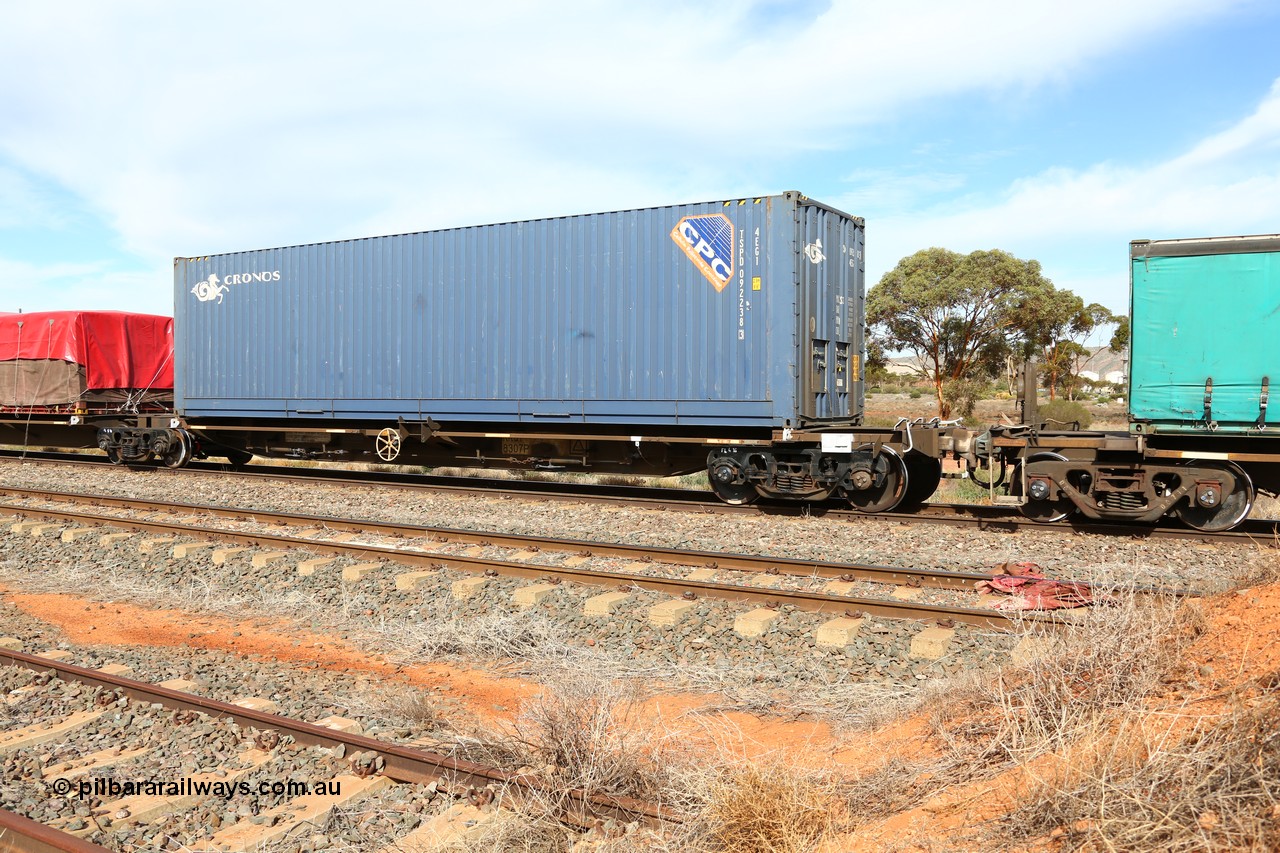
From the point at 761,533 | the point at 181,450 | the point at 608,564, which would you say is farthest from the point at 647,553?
the point at 181,450

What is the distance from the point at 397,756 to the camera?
13.2 feet

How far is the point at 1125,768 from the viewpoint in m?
2.93

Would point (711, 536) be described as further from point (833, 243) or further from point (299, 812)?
point (299, 812)

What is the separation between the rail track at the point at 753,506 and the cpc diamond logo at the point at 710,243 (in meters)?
2.93

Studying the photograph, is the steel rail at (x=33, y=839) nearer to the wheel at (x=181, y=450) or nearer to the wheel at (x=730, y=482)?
the wheel at (x=730, y=482)

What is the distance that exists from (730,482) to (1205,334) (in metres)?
5.53

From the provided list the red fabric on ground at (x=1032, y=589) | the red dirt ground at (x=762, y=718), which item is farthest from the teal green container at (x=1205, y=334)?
the red dirt ground at (x=762, y=718)

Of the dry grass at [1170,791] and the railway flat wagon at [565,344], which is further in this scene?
the railway flat wagon at [565,344]

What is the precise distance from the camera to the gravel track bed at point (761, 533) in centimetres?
806

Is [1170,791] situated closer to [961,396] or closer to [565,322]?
[565,322]

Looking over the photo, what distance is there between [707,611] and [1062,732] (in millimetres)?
3139

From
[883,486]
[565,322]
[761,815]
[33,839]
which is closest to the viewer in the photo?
[761,815]

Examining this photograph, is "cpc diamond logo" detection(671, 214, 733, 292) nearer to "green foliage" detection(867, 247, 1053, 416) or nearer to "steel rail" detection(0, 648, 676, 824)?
"steel rail" detection(0, 648, 676, 824)

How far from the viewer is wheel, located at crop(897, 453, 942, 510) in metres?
11.4
